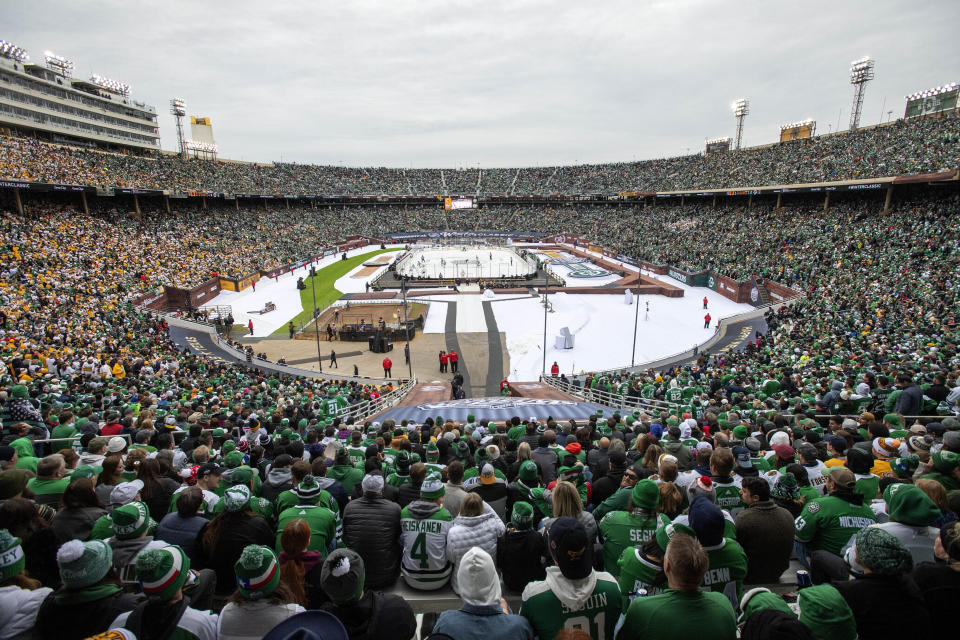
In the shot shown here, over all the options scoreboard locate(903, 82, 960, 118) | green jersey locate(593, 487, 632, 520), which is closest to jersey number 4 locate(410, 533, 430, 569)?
green jersey locate(593, 487, 632, 520)

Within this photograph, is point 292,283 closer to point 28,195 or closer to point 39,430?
point 28,195

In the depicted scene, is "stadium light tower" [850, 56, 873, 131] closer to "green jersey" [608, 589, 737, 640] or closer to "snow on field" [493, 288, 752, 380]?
"snow on field" [493, 288, 752, 380]

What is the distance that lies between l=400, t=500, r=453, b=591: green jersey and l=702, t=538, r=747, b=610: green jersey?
2.37m

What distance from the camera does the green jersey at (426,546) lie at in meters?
4.70

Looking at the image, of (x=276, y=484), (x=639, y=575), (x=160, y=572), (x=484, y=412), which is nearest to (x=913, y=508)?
(x=639, y=575)

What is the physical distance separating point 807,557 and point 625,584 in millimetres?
2398

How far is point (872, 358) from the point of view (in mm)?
15461

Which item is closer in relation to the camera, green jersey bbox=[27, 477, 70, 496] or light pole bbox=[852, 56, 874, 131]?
green jersey bbox=[27, 477, 70, 496]

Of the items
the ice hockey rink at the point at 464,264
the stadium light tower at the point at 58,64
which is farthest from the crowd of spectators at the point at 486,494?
the stadium light tower at the point at 58,64

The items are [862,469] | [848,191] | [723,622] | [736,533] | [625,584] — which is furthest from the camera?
[848,191]

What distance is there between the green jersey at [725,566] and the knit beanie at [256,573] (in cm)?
309

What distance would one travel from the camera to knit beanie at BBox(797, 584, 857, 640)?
8.98ft

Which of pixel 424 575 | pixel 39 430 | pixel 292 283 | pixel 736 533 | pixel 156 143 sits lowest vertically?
pixel 292 283

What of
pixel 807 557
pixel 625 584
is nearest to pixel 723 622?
pixel 625 584
